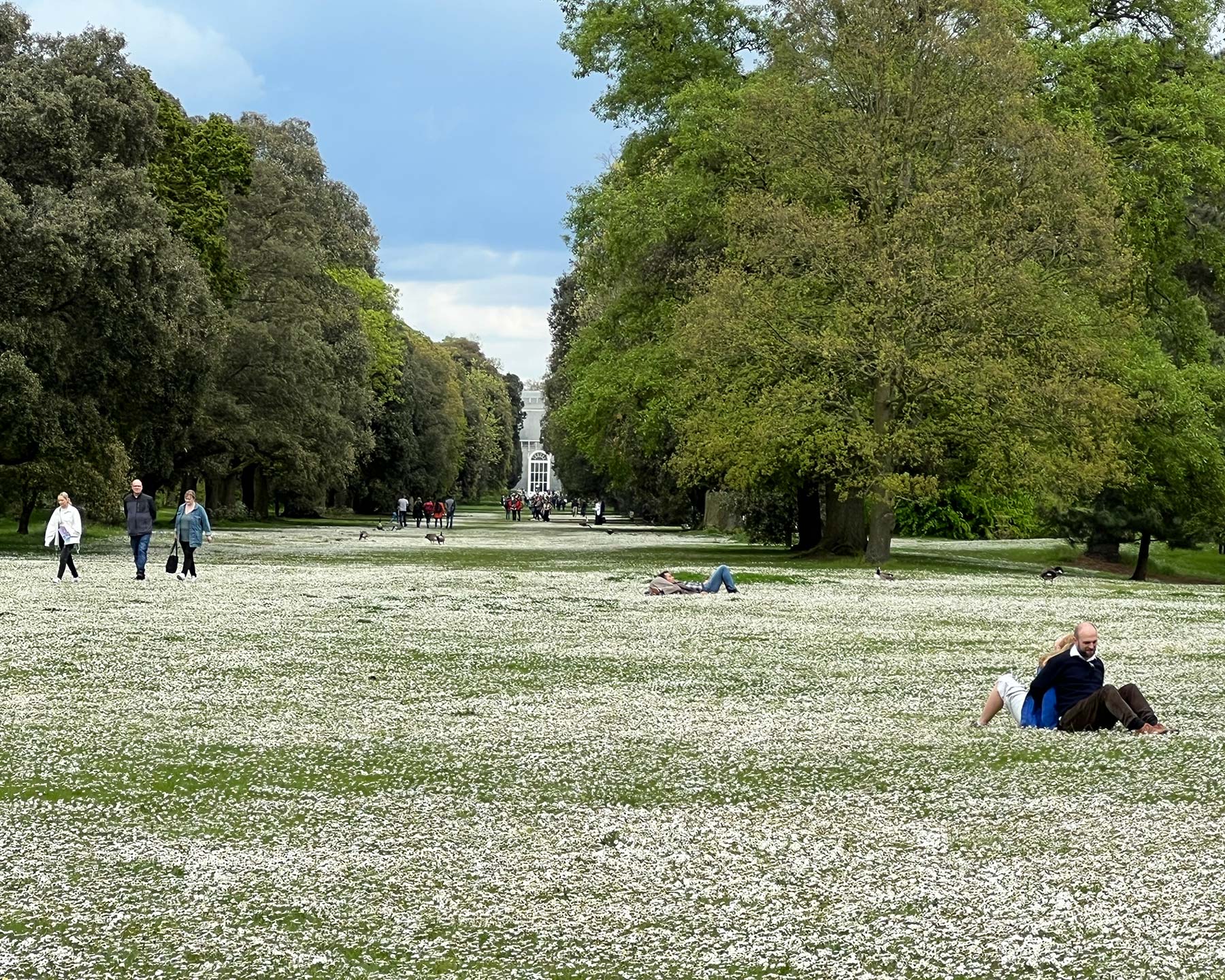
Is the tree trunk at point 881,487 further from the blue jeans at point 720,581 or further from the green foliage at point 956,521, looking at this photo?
the green foliage at point 956,521

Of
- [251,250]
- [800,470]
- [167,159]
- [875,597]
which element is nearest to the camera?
[875,597]

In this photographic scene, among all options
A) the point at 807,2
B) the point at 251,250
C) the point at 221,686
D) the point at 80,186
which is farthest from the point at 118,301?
the point at 251,250

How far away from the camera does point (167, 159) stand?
5028 centimetres

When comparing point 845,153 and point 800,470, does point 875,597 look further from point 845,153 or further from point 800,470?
point 845,153

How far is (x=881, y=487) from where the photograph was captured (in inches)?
1560

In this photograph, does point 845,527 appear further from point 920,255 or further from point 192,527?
point 192,527

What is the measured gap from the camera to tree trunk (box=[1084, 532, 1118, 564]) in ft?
171

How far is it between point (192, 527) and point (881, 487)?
17405mm

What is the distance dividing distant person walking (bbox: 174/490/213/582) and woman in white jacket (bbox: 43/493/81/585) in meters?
1.99

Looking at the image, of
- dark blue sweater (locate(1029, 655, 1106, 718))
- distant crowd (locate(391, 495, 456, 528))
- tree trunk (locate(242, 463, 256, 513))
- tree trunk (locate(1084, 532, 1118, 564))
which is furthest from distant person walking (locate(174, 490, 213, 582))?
tree trunk (locate(242, 463, 256, 513))

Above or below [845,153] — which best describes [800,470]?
below

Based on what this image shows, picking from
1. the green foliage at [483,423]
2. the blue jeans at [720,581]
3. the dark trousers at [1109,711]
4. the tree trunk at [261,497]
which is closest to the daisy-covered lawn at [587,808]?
the dark trousers at [1109,711]

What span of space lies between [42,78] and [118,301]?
21.9 ft

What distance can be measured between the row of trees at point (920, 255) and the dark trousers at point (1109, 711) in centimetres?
2540
